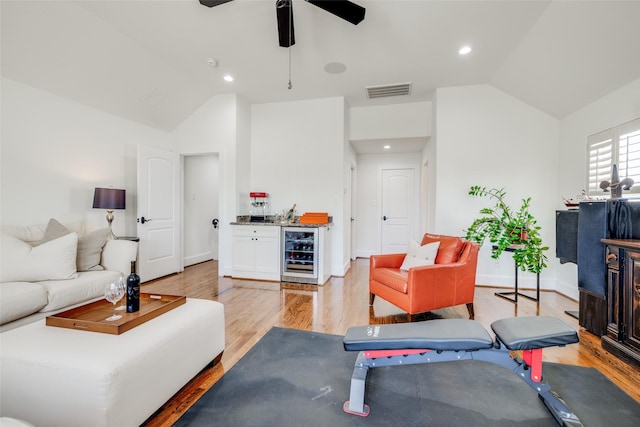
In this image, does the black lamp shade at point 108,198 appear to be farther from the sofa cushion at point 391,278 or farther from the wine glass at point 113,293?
the sofa cushion at point 391,278

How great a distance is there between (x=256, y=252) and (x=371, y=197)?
10.7 ft

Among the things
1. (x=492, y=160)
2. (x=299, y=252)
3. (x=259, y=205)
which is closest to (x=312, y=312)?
(x=299, y=252)

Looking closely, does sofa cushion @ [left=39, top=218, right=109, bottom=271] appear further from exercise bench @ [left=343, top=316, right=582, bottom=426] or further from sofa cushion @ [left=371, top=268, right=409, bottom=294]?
sofa cushion @ [left=371, top=268, right=409, bottom=294]

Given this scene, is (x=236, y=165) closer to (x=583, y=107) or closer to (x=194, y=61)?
(x=194, y=61)

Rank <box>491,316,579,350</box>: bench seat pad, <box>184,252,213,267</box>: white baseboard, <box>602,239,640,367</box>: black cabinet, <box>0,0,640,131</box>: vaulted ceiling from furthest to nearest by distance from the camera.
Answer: <box>184,252,213,267</box>: white baseboard
<box>0,0,640,131</box>: vaulted ceiling
<box>602,239,640,367</box>: black cabinet
<box>491,316,579,350</box>: bench seat pad

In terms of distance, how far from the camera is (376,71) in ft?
12.1

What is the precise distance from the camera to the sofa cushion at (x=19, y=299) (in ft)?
6.44

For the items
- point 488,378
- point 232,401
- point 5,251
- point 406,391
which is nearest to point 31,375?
point 232,401

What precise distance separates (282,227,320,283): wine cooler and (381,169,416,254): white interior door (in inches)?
107

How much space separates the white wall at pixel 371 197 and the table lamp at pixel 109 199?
4.63 meters

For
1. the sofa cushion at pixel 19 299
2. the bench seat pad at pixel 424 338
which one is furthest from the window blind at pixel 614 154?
the sofa cushion at pixel 19 299

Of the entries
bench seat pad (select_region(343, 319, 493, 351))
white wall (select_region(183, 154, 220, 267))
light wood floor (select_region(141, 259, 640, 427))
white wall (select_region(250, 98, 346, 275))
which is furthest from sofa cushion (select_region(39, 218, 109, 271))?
bench seat pad (select_region(343, 319, 493, 351))

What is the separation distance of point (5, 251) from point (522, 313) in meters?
5.06

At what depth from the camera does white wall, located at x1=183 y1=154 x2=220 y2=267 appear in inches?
206
